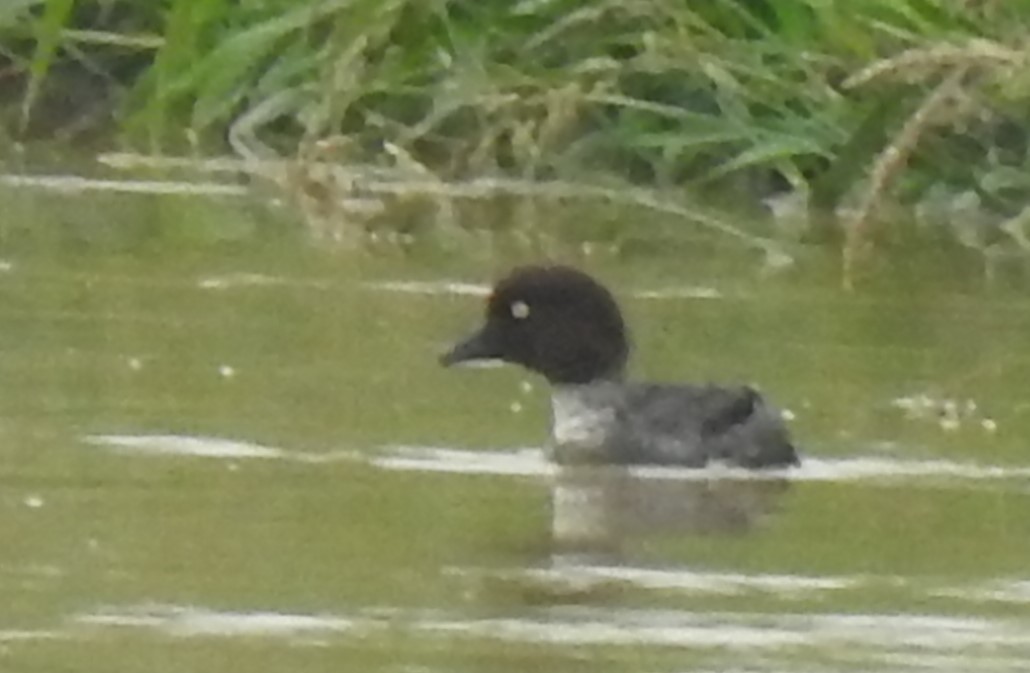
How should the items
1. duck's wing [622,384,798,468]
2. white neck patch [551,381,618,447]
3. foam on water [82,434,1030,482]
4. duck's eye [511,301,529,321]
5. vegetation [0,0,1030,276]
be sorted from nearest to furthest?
1. foam on water [82,434,1030,482]
2. duck's wing [622,384,798,468]
3. white neck patch [551,381,618,447]
4. duck's eye [511,301,529,321]
5. vegetation [0,0,1030,276]

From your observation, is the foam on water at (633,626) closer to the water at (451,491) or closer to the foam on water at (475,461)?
the water at (451,491)

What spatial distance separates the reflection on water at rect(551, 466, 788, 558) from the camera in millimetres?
4793

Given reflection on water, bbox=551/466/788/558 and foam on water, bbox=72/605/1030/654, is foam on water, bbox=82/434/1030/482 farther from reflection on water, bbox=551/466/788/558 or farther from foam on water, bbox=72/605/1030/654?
foam on water, bbox=72/605/1030/654

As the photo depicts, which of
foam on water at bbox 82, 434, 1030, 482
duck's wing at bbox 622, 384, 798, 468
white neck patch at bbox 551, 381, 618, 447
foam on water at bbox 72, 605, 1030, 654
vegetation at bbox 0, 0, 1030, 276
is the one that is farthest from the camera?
vegetation at bbox 0, 0, 1030, 276

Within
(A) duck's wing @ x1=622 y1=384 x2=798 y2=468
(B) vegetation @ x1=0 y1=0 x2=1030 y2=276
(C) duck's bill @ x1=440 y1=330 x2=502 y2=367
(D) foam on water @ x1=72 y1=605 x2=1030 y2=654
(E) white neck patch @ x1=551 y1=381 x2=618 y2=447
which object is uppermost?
(D) foam on water @ x1=72 y1=605 x2=1030 y2=654

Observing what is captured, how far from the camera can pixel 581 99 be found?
28.6 ft

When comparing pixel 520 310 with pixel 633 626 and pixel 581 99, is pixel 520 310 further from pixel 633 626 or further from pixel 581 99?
pixel 581 99

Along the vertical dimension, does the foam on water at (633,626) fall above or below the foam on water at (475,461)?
above

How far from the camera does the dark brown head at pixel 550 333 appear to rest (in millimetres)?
5746

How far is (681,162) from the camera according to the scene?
29.0 ft

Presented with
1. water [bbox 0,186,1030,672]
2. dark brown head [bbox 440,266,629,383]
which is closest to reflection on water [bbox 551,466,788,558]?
water [bbox 0,186,1030,672]

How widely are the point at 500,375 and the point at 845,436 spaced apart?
2.79 feet

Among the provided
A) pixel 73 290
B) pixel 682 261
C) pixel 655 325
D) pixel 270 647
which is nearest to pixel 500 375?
pixel 655 325

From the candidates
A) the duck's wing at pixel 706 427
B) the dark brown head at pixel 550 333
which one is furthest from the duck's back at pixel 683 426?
the dark brown head at pixel 550 333
